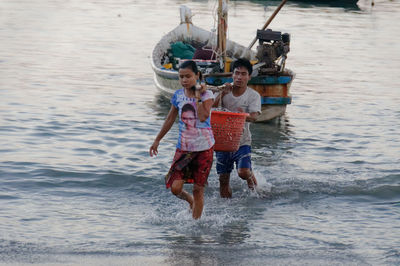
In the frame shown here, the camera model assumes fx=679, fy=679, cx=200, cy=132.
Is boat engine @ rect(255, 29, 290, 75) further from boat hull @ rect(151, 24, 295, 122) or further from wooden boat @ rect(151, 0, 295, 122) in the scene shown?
boat hull @ rect(151, 24, 295, 122)

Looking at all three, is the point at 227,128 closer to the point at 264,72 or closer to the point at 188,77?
the point at 188,77

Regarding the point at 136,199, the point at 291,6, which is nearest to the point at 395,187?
the point at 136,199

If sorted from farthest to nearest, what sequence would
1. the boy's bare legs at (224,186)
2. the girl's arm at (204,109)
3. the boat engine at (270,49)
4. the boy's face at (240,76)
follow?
the boat engine at (270,49), the boy's bare legs at (224,186), the boy's face at (240,76), the girl's arm at (204,109)

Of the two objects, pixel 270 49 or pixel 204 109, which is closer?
pixel 204 109

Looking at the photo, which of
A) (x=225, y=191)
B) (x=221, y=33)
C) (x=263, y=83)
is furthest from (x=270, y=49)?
(x=225, y=191)

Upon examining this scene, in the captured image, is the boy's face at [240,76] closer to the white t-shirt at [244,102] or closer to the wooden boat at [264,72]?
the white t-shirt at [244,102]

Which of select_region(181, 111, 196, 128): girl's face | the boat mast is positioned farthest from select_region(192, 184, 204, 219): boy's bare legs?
the boat mast

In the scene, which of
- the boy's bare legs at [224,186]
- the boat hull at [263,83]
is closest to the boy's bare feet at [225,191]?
the boy's bare legs at [224,186]

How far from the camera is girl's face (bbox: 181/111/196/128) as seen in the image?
6492 millimetres

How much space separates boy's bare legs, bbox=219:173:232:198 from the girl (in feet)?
3.60

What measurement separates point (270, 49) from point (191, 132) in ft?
19.0

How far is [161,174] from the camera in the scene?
9.68m

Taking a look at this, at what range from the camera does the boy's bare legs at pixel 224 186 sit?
26.0 feet

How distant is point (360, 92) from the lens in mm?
17828
